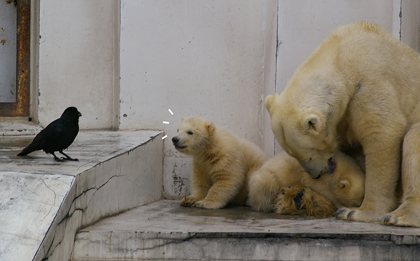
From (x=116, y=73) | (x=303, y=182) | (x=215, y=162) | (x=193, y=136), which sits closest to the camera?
(x=303, y=182)

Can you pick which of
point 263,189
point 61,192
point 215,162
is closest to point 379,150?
point 263,189

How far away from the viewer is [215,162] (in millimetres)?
4785

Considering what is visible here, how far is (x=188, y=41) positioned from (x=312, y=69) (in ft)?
6.54

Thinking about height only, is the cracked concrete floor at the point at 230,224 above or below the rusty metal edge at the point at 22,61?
below

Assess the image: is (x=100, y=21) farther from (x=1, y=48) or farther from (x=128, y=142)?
(x=128, y=142)

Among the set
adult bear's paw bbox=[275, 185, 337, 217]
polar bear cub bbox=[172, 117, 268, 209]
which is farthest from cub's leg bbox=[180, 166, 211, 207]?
adult bear's paw bbox=[275, 185, 337, 217]

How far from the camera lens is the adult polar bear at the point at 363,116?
355 centimetres

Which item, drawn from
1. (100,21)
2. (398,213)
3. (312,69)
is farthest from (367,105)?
(100,21)

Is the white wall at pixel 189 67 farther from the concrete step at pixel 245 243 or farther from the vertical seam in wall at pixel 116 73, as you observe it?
the concrete step at pixel 245 243

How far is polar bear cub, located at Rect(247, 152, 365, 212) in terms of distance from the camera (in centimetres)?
397

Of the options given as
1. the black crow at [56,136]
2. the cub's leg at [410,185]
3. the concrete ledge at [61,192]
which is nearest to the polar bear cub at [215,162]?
the concrete ledge at [61,192]

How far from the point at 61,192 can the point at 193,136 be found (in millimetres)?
1906

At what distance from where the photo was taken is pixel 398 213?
3.38m

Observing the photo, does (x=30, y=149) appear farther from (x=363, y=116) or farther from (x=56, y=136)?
(x=363, y=116)
